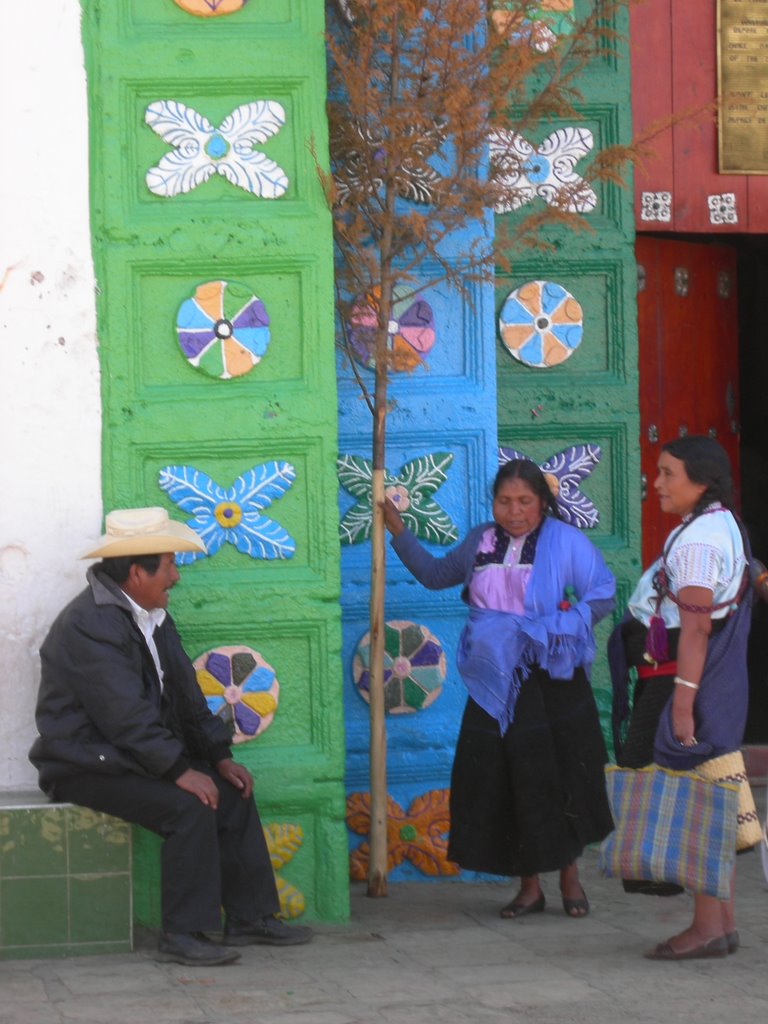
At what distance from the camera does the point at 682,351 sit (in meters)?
7.33

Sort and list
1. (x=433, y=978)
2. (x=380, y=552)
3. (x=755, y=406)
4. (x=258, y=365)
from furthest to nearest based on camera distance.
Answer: (x=755, y=406)
(x=380, y=552)
(x=258, y=365)
(x=433, y=978)

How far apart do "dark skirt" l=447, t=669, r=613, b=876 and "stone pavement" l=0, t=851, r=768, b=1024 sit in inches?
9.3

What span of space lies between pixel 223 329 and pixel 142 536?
79cm

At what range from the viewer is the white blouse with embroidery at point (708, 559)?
4930 millimetres

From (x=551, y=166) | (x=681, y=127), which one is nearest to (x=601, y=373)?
(x=551, y=166)

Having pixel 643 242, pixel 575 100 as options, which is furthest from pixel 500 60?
pixel 643 242

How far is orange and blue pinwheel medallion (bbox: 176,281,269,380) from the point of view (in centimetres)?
556

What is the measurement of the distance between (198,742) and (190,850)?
437mm

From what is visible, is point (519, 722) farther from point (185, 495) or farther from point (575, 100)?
point (575, 100)

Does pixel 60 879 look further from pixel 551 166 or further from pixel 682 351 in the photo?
pixel 682 351

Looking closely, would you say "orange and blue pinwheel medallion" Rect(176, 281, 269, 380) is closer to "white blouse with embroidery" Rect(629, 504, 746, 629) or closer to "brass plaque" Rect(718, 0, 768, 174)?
"white blouse with embroidery" Rect(629, 504, 746, 629)

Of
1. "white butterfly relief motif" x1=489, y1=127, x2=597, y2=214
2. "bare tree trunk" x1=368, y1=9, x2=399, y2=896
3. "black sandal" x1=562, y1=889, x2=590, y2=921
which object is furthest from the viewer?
"white butterfly relief motif" x1=489, y1=127, x2=597, y2=214

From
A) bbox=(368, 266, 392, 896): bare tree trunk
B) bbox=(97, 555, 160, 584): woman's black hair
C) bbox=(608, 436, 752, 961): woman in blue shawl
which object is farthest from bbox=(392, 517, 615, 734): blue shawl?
bbox=(97, 555, 160, 584): woman's black hair

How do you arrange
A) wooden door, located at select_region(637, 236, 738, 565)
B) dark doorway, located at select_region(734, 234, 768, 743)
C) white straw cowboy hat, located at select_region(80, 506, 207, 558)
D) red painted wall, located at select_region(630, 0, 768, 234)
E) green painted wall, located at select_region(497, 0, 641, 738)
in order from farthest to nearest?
1. dark doorway, located at select_region(734, 234, 768, 743)
2. wooden door, located at select_region(637, 236, 738, 565)
3. red painted wall, located at select_region(630, 0, 768, 234)
4. green painted wall, located at select_region(497, 0, 641, 738)
5. white straw cowboy hat, located at select_region(80, 506, 207, 558)
